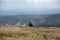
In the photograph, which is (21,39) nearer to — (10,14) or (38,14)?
(10,14)

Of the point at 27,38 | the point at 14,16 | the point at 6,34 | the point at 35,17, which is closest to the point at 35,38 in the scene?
the point at 27,38

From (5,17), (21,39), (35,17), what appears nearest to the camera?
(21,39)

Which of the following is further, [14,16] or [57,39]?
[14,16]

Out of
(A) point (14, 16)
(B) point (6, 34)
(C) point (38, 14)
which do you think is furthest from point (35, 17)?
(B) point (6, 34)

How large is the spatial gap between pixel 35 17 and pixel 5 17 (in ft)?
30.4

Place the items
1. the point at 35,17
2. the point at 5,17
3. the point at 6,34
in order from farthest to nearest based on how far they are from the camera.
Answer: the point at 35,17
the point at 5,17
the point at 6,34

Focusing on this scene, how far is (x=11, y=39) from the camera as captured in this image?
15.8 meters

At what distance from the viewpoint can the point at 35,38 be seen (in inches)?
629

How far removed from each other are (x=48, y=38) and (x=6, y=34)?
3818 millimetres

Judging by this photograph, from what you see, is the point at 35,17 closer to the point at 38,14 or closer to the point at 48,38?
the point at 38,14

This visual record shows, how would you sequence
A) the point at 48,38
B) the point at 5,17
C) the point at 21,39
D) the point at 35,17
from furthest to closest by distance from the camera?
the point at 35,17, the point at 5,17, the point at 48,38, the point at 21,39

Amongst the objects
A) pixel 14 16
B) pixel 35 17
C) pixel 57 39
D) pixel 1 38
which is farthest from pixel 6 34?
pixel 35 17

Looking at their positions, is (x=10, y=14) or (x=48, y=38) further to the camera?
(x=10, y=14)

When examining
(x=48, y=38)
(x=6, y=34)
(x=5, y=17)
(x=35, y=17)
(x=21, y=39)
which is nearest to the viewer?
(x=21, y=39)
